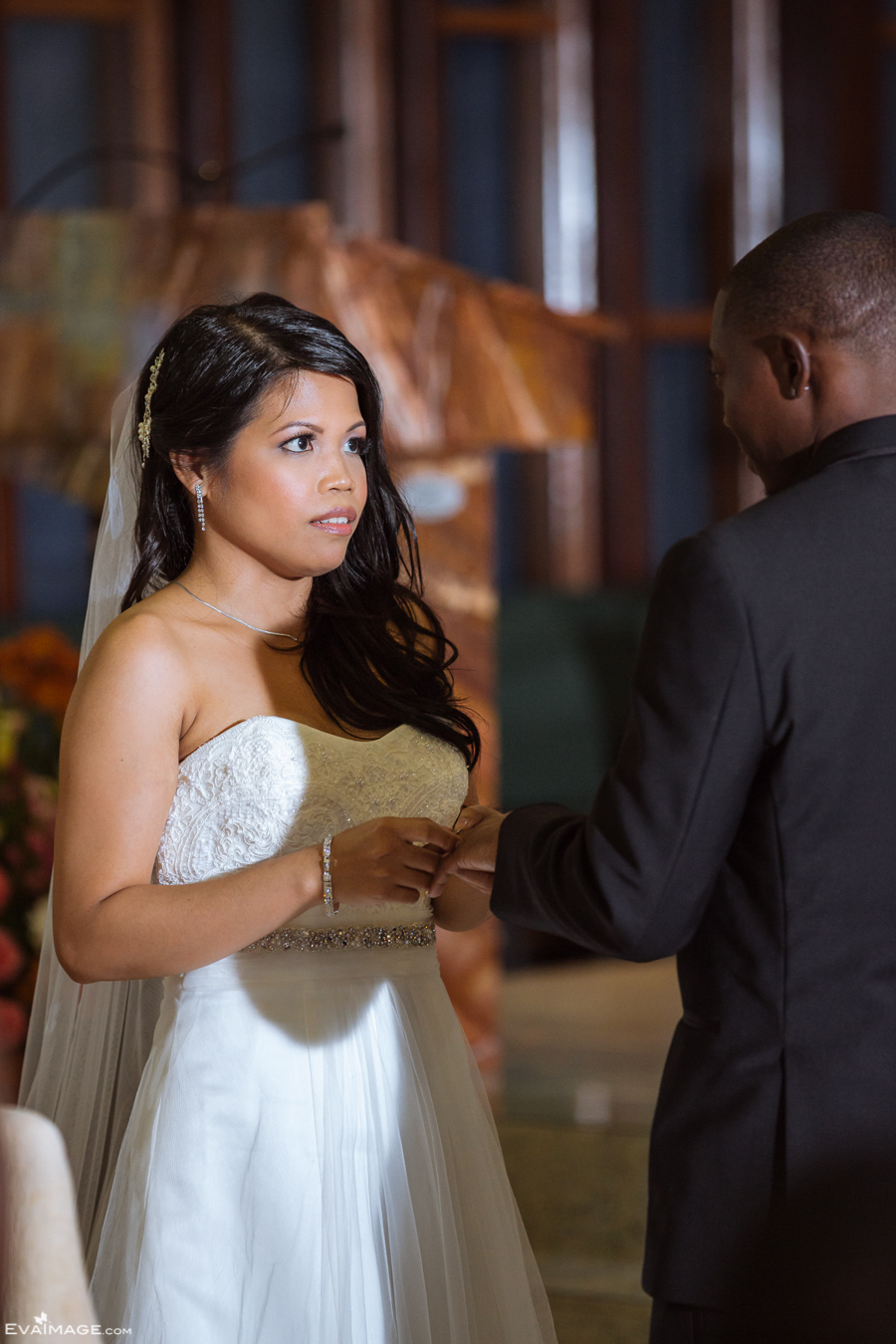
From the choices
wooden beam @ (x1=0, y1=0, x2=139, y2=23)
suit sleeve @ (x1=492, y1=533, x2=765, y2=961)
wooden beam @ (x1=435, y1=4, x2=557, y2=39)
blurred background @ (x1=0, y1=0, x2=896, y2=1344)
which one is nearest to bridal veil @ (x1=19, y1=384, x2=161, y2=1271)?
suit sleeve @ (x1=492, y1=533, x2=765, y2=961)

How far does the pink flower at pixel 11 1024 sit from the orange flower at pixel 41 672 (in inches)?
21.3

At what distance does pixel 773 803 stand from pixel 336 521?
685 millimetres

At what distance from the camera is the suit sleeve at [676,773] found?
1300 mm

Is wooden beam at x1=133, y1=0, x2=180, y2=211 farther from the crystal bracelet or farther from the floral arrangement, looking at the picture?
the crystal bracelet

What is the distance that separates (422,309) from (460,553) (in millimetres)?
590

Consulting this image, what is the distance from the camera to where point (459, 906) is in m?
1.83

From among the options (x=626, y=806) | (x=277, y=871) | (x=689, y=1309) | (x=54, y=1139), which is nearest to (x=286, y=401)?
(x=277, y=871)

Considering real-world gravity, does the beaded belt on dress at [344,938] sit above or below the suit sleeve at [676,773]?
below

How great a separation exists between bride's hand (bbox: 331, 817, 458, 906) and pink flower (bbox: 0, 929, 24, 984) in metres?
1.08

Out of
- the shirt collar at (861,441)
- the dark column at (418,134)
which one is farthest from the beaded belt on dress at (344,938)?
the dark column at (418,134)

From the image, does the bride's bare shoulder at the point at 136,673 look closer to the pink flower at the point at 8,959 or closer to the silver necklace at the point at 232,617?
the silver necklace at the point at 232,617

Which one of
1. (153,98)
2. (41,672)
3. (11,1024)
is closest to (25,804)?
(41,672)

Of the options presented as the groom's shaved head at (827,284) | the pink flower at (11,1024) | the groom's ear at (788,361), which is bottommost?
the pink flower at (11,1024)

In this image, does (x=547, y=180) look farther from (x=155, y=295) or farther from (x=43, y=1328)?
(x=43, y=1328)
